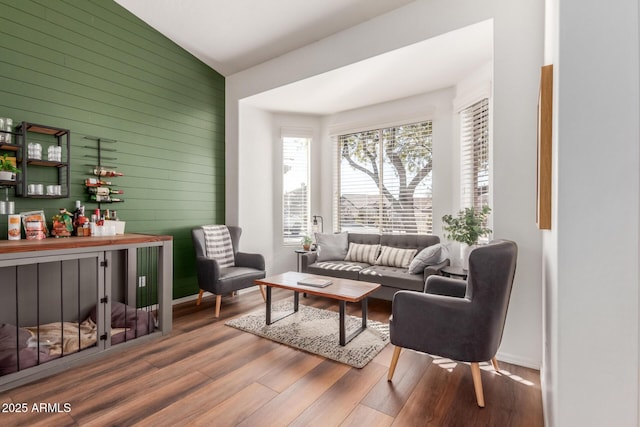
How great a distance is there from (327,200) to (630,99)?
4.21 m

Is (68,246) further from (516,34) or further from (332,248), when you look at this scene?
(516,34)

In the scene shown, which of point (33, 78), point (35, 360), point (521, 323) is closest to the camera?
point (35, 360)

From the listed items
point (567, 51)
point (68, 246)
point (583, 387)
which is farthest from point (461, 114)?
point (68, 246)

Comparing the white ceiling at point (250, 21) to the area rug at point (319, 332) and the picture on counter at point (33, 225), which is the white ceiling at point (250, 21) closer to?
the picture on counter at point (33, 225)

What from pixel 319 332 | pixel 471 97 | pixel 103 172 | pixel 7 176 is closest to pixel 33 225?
pixel 7 176

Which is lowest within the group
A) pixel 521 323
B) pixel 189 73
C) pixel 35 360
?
pixel 35 360

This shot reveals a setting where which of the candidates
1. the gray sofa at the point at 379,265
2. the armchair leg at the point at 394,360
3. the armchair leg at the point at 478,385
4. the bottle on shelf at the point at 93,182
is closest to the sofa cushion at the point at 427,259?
the gray sofa at the point at 379,265

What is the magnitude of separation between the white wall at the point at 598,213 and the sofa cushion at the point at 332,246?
3.31 meters

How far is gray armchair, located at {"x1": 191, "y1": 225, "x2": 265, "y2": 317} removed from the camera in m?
3.49

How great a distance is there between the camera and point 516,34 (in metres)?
2.43

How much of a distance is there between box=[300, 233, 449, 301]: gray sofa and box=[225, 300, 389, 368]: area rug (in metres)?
0.51

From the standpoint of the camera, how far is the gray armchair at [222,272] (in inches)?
137

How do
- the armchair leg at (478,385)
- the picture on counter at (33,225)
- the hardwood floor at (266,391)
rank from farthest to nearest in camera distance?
1. the picture on counter at (33,225)
2. the armchair leg at (478,385)
3. the hardwood floor at (266,391)

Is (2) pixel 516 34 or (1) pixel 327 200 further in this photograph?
(1) pixel 327 200
